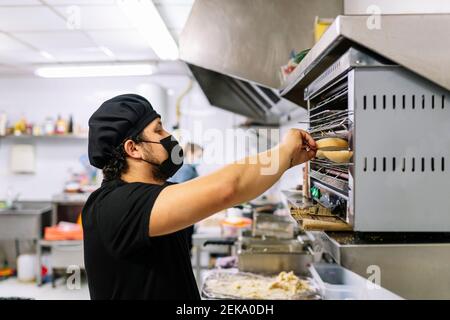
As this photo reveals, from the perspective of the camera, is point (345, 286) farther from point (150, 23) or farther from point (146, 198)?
point (150, 23)

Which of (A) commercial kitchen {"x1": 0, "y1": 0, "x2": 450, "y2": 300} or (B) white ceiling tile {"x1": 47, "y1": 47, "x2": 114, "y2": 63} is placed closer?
(A) commercial kitchen {"x1": 0, "y1": 0, "x2": 450, "y2": 300}

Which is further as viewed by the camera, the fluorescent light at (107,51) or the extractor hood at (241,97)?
the fluorescent light at (107,51)

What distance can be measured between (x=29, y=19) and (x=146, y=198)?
2784 mm

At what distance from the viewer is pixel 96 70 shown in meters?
4.57

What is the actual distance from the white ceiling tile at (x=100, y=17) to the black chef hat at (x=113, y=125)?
198 cm

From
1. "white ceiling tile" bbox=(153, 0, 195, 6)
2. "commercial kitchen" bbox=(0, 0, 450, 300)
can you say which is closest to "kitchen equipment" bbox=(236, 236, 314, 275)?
"commercial kitchen" bbox=(0, 0, 450, 300)

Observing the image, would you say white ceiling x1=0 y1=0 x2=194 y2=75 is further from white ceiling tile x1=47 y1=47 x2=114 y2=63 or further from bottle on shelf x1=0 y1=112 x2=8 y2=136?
bottle on shelf x1=0 y1=112 x2=8 y2=136

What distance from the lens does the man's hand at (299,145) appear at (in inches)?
34.9

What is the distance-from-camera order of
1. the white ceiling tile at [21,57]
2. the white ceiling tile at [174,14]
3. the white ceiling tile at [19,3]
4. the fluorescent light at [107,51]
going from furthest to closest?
the white ceiling tile at [21,57], the fluorescent light at [107,51], the white ceiling tile at [174,14], the white ceiling tile at [19,3]


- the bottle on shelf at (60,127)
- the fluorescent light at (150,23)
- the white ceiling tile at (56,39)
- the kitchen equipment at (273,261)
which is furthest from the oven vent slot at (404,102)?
the bottle on shelf at (60,127)

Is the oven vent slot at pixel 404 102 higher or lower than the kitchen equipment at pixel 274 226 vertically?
higher

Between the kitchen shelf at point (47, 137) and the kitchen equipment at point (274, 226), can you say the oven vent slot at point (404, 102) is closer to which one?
the kitchen equipment at point (274, 226)

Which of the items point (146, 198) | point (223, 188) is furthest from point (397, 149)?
point (146, 198)

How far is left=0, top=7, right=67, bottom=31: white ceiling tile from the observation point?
9.43ft
